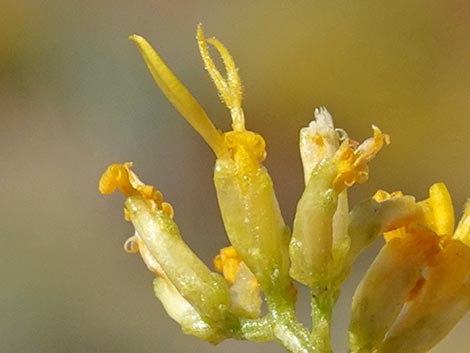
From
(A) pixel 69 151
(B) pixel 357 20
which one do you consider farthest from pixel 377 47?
(A) pixel 69 151

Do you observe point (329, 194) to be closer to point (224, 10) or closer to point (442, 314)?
point (442, 314)

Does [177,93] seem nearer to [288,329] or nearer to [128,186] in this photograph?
[128,186]

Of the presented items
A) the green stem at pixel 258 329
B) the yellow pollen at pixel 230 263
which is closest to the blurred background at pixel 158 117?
the yellow pollen at pixel 230 263

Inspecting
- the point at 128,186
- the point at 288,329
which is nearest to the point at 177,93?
the point at 128,186

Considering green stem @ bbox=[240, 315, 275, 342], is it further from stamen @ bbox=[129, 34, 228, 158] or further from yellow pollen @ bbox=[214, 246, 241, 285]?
stamen @ bbox=[129, 34, 228, 158]

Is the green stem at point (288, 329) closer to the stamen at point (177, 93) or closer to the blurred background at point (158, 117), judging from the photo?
the stamen at point (177, 93)
